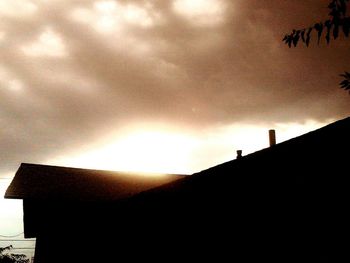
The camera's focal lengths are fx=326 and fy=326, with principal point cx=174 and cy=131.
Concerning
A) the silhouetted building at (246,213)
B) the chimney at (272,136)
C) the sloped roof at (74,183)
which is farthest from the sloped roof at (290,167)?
the chimney at (272,136)

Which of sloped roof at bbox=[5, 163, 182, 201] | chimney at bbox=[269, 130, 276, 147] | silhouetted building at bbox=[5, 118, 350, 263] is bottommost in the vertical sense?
silhouetted building at bbox=[5, 118, 350, 263]

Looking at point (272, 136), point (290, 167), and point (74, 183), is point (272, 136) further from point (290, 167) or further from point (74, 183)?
point (290, 167)

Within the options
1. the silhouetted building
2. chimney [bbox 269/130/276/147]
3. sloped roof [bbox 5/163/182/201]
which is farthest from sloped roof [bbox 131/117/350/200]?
chimney [bbox 269/130/276/147]

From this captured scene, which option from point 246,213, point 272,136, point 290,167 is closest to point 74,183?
point 272,136

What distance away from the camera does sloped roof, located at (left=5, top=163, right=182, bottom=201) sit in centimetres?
1446

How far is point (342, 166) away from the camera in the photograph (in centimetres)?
286

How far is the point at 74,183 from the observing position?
1606cm

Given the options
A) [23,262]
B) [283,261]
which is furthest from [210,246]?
[23,262]

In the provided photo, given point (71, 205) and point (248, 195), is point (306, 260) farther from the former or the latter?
point (71, 205)

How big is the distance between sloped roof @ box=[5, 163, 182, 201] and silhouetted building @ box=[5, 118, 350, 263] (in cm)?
639

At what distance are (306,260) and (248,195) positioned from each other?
1.10 meters

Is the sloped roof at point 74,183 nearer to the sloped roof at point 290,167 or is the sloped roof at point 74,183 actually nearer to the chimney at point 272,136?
the chimney at point 272,136

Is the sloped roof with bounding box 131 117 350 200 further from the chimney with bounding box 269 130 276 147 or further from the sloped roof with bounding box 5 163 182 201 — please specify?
the chimney with bounding box 269 130 276 147

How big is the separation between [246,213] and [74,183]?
528 inches
